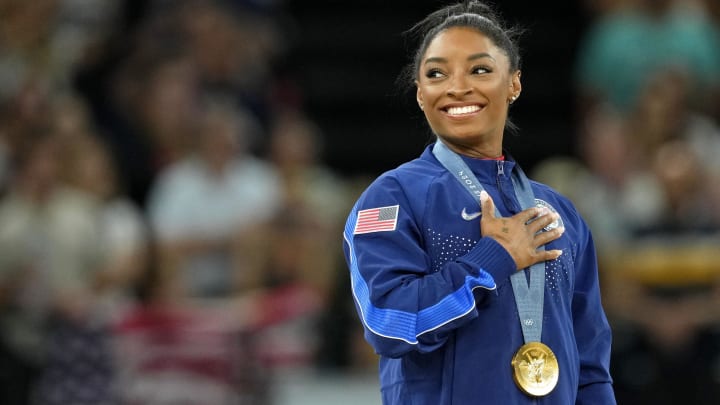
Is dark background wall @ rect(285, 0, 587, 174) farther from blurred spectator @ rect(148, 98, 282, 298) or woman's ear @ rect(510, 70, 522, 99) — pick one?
woman's ear @ rect(510, 70, 522, 99)

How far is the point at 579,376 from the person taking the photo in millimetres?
3129

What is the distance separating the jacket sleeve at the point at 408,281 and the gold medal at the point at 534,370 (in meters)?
0.15

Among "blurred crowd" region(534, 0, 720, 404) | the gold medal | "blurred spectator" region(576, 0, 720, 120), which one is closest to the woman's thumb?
the gold medal

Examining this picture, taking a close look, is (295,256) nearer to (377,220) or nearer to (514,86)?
(514,86)

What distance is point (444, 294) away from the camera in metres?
2.80

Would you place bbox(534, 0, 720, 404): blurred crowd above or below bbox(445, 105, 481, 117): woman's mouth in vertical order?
above

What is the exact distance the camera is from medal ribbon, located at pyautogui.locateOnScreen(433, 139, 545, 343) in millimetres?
2910

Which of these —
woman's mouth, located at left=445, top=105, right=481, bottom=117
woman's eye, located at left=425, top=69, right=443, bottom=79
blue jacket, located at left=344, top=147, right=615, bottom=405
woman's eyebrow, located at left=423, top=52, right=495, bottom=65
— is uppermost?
woman's eyebrow, located at left=423, top=52, right=495, bottom=65

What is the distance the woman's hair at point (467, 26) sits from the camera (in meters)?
3.04

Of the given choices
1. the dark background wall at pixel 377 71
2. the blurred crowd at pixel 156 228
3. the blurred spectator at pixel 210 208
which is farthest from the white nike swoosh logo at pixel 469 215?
the dark background wall at pixel 377 71

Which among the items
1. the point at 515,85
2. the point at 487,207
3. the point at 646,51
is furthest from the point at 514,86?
the point at 646,51

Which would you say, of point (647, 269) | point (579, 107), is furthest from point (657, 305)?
point (579, 107)

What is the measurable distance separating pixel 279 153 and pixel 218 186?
55cm

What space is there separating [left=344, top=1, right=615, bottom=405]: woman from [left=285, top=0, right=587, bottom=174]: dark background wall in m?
6.23
